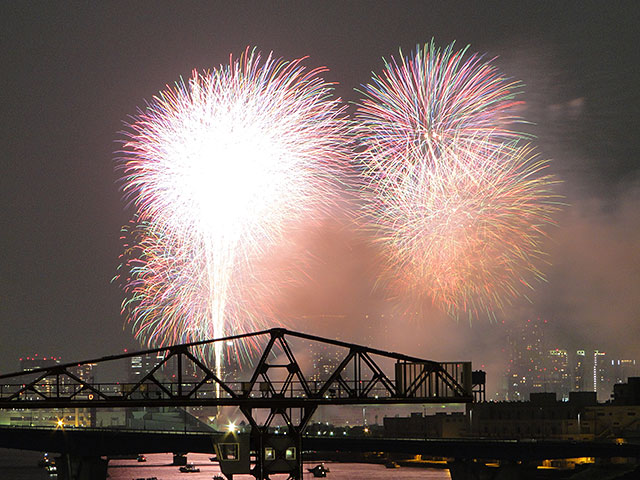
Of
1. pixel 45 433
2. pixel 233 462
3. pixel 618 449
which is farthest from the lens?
pixel 45 433

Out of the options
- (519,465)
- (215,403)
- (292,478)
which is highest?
(215,403)

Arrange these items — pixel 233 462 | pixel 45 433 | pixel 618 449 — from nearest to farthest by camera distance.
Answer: pixel 233 462, pixel 618 449, pixel 45 433

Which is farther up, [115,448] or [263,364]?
[263,364]

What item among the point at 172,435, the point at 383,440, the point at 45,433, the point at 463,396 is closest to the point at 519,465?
the point at 383,440

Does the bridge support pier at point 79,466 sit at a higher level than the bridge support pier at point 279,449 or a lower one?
lower

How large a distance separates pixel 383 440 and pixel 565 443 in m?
25.5

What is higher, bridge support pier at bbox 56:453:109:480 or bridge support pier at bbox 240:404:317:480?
bridge support pier at bbox 240:404:317:480

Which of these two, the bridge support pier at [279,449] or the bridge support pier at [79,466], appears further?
the bridge support pier at [79,466]

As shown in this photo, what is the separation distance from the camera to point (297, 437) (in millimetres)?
62375

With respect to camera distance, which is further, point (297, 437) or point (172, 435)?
point (172, 435)

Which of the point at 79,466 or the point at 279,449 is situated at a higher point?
the point at 279,449

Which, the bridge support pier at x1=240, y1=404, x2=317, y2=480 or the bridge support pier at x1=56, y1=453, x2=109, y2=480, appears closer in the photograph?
the bridge support pier at x1=240, y1=404, x2=317, y2=480

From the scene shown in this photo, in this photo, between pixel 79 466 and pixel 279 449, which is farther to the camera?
pixel 79 466

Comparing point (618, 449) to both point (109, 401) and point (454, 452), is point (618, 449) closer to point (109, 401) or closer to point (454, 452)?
point (454, 452)
